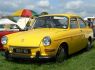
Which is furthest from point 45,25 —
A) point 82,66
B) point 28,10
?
point 28,10

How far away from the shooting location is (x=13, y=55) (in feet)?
29.3

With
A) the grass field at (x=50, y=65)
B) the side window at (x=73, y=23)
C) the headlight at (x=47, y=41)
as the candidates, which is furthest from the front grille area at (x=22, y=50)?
the side window at (x=73, y=23)

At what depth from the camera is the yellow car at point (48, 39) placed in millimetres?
8617

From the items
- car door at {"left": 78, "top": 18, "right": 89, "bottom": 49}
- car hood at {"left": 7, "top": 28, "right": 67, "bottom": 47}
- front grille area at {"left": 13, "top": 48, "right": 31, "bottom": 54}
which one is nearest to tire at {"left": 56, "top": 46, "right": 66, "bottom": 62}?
car hood at {"left": 7, "top": 28, "right": 67, "bottom": 47}

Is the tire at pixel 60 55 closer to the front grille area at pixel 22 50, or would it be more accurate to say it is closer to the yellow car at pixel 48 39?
the yellow car at pixel 48 39

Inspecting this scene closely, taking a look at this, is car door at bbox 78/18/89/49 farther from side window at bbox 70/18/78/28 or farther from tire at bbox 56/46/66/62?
tire at bbox 56/46/66/62

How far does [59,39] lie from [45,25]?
150 cm

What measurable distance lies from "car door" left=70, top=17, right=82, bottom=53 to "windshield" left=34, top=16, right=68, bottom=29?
1.00 feet

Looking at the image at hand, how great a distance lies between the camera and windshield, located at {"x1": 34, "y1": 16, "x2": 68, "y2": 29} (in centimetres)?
1019

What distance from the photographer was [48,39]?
8570mm

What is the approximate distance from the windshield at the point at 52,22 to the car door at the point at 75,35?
304 millimetres

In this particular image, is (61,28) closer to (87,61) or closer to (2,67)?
(87,61)

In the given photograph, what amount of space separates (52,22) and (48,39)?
6.08 ft

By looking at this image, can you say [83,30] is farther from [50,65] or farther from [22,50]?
[22,50]
